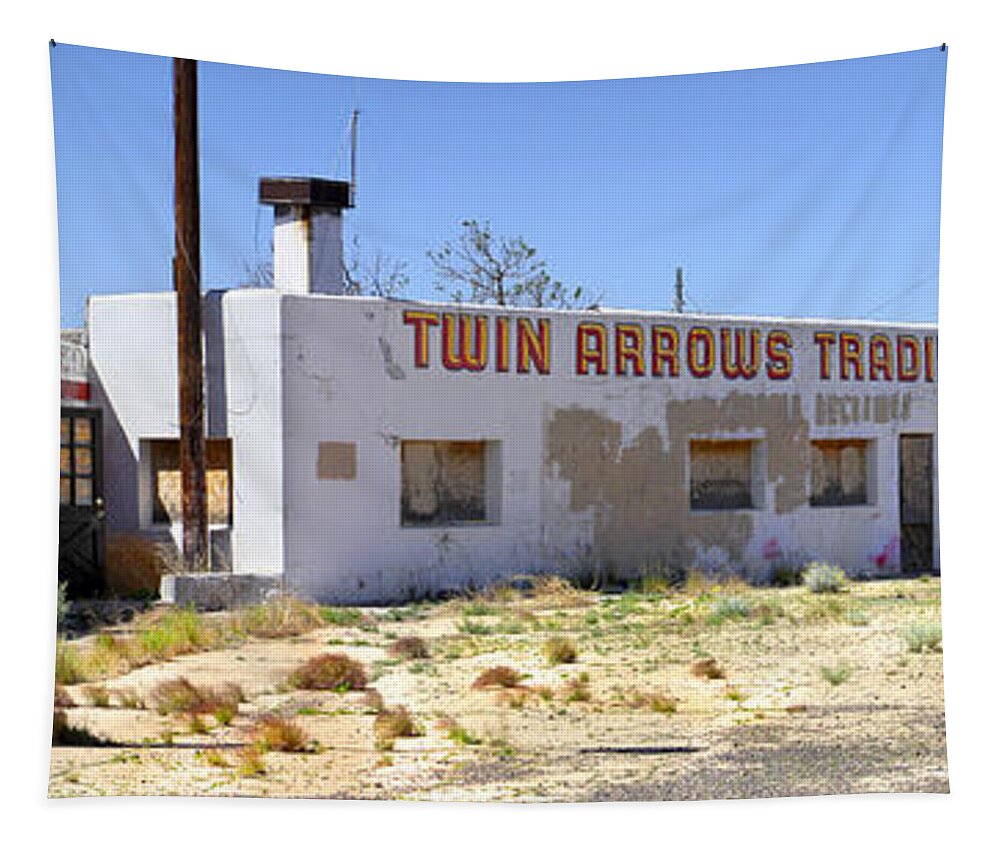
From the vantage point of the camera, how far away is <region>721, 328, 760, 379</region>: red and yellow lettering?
1058 centimetres

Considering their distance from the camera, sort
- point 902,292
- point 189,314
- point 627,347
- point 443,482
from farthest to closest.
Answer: point 627,347
point 443,482
point 189,314
point 902,292

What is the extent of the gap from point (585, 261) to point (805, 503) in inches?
136

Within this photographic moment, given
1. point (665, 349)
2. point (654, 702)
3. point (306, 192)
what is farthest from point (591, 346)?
point (654, 702)

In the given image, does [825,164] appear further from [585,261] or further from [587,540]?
[587,540]

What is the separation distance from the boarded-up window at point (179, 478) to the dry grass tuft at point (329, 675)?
150cm

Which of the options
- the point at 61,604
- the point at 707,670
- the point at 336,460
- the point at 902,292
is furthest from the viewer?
the point at 336,460

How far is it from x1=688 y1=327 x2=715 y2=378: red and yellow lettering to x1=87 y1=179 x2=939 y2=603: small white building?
0.02 m

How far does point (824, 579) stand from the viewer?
10023mm

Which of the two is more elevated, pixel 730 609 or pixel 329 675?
pixel 730 609

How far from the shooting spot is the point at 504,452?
1012 cm

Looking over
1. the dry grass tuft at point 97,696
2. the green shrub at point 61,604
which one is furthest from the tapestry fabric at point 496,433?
the green shrub at point 61,604

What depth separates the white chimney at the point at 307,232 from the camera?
845 centimetres

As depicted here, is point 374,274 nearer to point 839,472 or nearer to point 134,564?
point 134,564

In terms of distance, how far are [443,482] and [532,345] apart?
110 cm
